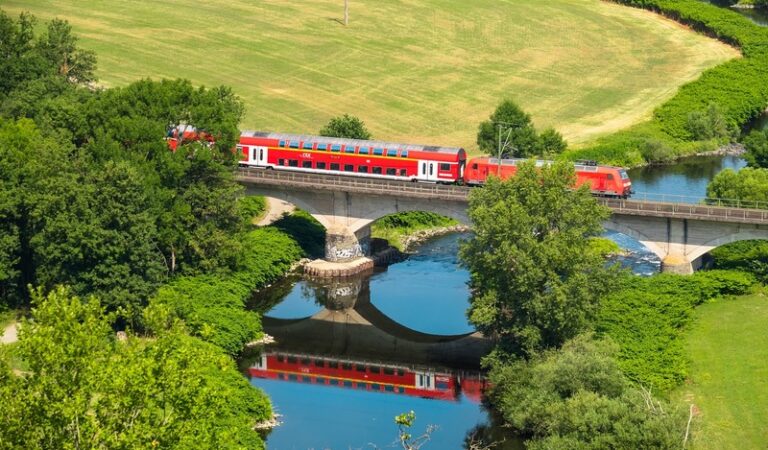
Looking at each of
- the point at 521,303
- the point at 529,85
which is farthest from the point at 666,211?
the point at 529,85

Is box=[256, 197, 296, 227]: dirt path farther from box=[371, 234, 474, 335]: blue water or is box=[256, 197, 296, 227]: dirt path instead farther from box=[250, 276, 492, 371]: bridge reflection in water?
box=[250, 276, 492, 371]: bridge reflection in water

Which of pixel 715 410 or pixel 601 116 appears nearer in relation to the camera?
pixel 715 410

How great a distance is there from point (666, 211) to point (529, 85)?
261ft

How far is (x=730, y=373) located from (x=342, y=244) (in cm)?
4028

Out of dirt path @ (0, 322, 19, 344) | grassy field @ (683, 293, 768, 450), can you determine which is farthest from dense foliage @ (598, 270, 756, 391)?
dirt path @ (0, 322, 19, 344)

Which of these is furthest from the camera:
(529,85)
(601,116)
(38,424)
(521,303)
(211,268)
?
(529,85)

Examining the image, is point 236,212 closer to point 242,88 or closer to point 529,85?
point 242,88

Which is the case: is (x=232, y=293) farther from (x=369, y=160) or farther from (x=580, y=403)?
(x=580, y=403)

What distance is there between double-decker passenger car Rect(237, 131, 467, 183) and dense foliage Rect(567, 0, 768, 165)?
29.5m

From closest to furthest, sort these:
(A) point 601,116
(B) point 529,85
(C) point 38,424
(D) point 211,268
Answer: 1. (C) point 38,424
2. (D) point 211,268
3. (A) point 601,116
4. (B) point 529,85

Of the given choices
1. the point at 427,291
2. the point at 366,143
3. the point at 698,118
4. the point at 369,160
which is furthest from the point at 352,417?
the point at 698,118

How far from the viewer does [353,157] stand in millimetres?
127375

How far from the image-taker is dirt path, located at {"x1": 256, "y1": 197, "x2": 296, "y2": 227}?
131 metres

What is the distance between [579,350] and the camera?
8938 centimetres
